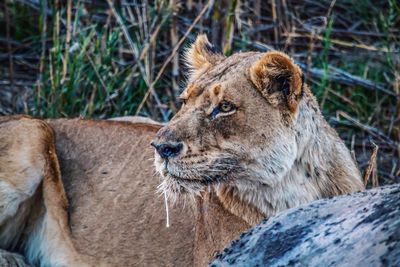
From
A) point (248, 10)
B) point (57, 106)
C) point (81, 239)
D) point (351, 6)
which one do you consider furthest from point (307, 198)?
point (351, 6)

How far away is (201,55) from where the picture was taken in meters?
5.13

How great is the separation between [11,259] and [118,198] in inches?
25.6

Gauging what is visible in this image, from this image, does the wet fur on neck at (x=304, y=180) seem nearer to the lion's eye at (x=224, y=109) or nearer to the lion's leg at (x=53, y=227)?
the lion's eye at (x=224, y=109)

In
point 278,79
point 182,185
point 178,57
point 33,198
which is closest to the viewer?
point 182,185

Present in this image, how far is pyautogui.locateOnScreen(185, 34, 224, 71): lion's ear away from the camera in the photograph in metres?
5.09

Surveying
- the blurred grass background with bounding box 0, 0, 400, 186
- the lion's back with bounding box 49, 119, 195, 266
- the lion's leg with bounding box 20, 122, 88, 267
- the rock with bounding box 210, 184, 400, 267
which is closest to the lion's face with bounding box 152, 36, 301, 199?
the lion's back with bounding box 49, 119, 195, 266

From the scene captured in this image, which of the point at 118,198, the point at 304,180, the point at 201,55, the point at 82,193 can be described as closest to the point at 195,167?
the point at 304,180

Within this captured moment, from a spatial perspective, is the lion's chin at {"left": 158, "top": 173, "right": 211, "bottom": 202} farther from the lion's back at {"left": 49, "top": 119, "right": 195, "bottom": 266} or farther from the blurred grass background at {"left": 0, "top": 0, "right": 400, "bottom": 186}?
the blurred grass background at {"left": 0, "top": 0, "right": 400, "bottom": 186}

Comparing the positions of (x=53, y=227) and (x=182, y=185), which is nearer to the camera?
(x=182, y=185)

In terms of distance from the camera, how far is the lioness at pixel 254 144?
4414mm

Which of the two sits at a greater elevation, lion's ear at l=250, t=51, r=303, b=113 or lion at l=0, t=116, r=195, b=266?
lion's ear at l=250, t=51, r=303, b=113

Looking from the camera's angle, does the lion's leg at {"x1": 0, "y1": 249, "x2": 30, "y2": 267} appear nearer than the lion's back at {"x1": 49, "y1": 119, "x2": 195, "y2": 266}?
No

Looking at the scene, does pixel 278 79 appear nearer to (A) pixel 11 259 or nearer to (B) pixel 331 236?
(B) pixel 331 236

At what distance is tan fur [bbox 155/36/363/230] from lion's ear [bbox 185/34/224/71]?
0.38 meters
